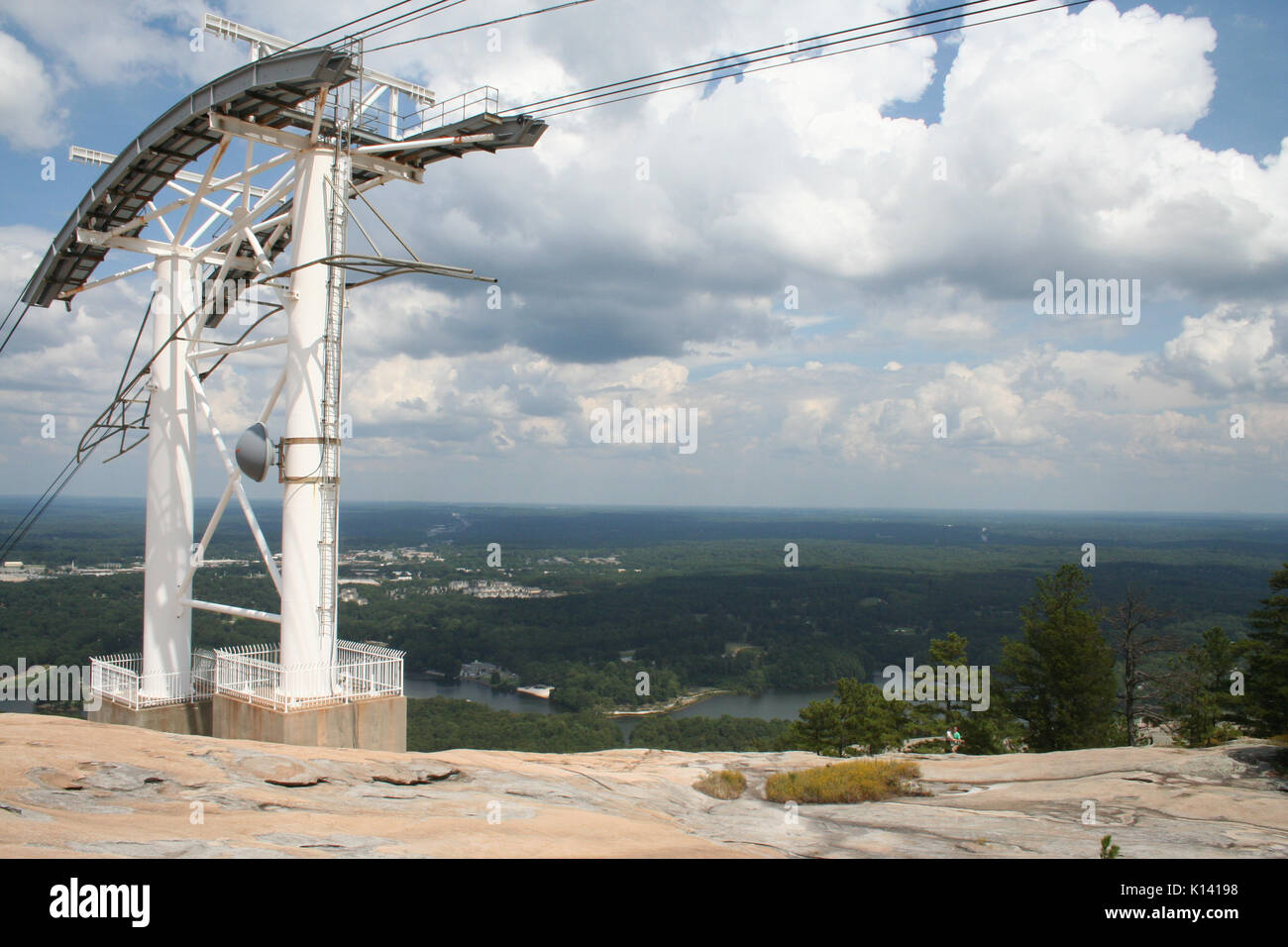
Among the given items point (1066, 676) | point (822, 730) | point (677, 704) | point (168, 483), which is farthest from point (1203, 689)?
point (677, 704)

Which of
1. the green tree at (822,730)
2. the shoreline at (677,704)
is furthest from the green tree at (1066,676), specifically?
the shoreline at (677,704)

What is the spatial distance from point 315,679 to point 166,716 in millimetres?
6197

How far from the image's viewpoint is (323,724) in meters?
13.7

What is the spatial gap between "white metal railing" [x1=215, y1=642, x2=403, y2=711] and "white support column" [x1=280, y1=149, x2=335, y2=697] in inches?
7.1

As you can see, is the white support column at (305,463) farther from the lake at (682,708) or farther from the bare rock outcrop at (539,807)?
the lake at (682,708)

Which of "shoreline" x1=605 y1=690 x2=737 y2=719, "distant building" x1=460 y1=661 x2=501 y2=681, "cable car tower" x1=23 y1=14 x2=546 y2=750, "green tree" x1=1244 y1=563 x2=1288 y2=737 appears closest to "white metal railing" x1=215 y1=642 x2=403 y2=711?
"cable car tower" x1=23 y1=14 x2=546 y2=750

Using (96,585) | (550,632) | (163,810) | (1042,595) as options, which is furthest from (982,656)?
(96,585)

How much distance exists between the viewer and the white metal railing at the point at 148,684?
17812 mm

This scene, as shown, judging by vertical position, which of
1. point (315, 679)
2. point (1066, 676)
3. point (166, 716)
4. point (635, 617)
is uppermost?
point (315, 679)

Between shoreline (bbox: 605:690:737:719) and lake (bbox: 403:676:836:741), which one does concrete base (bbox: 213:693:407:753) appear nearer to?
lake (bbox: 403:676:836:741)

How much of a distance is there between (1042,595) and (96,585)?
322 feet

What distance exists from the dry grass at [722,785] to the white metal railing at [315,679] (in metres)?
5.70

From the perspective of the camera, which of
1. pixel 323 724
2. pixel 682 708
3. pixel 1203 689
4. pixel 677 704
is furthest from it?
pixel 677 704

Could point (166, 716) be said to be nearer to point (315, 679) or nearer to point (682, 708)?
point (315, 679)
